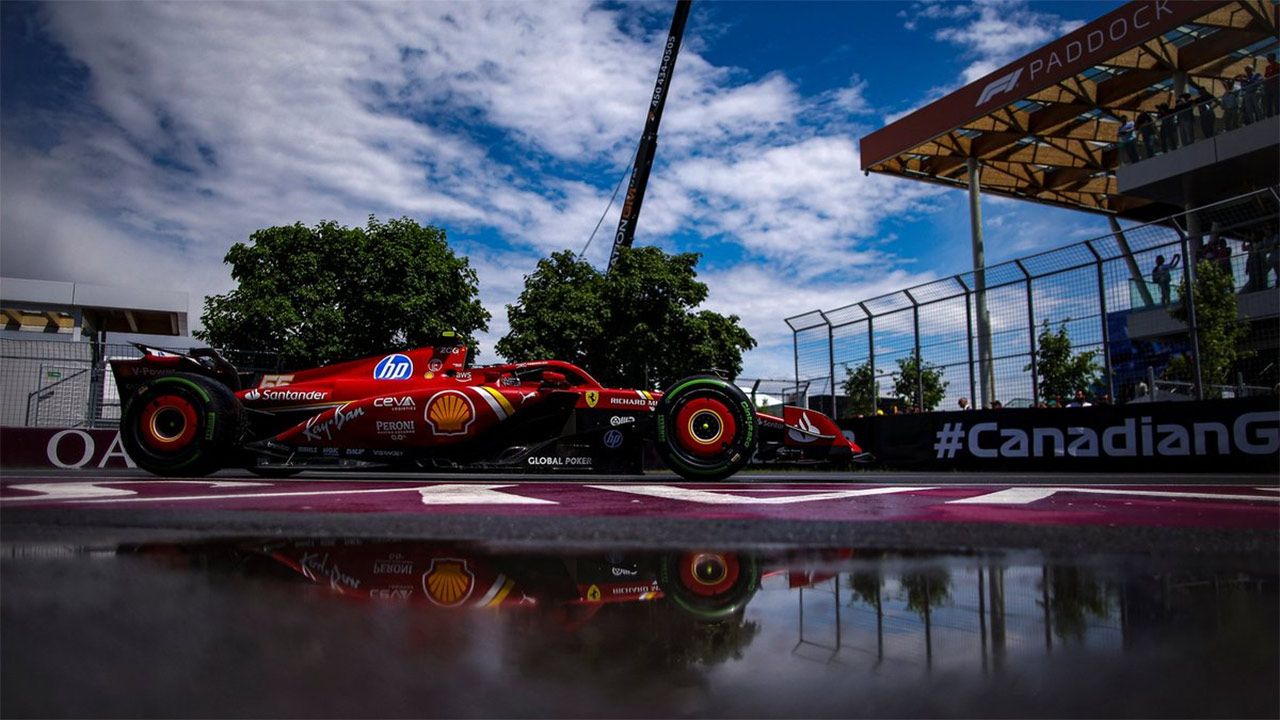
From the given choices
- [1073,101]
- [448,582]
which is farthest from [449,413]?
[1073,101]

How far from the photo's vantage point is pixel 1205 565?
2045 millimetres

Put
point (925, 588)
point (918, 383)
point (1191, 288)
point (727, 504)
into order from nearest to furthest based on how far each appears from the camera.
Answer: point (925, 588) → point (727, 504) → point (1191, 288) → point (918, 383)

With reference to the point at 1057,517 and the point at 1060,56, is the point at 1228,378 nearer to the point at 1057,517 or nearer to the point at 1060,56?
the point at 1057,517

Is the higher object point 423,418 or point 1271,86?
point 1271,86

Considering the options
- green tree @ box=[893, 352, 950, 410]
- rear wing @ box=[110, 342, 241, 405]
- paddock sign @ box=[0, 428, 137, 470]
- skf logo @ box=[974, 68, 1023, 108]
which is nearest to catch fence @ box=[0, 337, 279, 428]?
paddock sign @ box=[0, 428, 137, 470]

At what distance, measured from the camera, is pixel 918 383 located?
1273 centimetres

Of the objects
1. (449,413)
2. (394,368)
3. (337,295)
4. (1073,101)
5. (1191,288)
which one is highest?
(1073,101)

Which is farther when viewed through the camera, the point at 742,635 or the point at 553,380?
the point at 553,380

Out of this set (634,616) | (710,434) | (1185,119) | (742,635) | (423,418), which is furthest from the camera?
(1185,119)

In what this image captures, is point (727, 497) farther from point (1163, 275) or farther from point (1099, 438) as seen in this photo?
point (1163, 275)

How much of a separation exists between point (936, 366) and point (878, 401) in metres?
1.46

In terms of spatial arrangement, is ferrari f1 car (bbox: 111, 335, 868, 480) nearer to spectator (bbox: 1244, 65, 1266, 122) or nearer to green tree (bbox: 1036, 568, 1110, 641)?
green tree (bbox: 1036, 568, 1110, 641)

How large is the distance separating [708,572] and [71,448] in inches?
524

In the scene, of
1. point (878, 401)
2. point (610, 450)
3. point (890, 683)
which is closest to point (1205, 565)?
point (890, 683)
